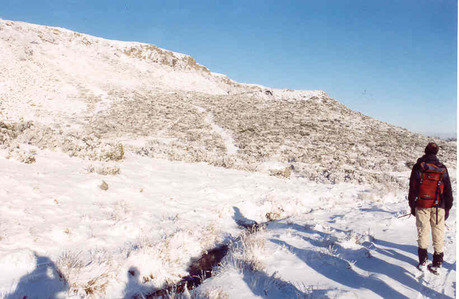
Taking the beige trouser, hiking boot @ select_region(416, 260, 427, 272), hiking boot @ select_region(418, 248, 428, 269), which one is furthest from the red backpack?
hiking boot @ select_region(416, 260, 427, 272)

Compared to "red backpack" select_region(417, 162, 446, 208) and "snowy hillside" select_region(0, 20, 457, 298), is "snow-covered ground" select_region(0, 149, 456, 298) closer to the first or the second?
"snowy hillside" select_region(0, 20, 457, 298)

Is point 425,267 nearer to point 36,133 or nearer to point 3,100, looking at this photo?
point 36,133

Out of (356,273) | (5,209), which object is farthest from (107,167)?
(356,273)

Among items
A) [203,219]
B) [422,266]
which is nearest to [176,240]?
[203,219]

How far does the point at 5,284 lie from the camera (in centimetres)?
360

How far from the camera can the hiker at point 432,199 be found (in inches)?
170

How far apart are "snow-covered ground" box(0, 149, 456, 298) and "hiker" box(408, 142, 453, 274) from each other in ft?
1.19

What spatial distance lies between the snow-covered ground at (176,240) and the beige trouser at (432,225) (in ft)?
1.59

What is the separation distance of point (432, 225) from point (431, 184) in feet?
2.49

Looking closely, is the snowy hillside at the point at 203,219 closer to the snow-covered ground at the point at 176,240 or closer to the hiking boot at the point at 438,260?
the snow-covered ground at the point at 176,240

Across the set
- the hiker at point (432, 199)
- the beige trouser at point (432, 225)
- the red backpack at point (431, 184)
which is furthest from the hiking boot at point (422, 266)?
the red backpack at point (431, 184)

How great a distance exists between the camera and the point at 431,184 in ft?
14.2

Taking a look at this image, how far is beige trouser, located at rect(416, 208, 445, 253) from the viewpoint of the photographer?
436 centimetres

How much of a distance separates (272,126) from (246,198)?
1984 centimetres
